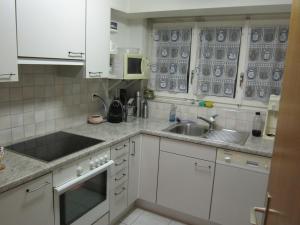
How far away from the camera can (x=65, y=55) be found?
6.18 ft

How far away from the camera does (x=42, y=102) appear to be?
2119 millimetres

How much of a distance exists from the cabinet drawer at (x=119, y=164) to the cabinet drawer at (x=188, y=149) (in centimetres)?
36

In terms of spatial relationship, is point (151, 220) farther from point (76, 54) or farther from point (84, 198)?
point (76, 54)

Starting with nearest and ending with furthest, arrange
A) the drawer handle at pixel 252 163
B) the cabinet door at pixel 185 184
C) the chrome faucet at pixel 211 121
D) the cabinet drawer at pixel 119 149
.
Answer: the drawer handle at pixel 252 163, the cabinet drawer at pixel 119 149, the cabinet door at pixel 185 184, the chrome faucet at pixel 211 121

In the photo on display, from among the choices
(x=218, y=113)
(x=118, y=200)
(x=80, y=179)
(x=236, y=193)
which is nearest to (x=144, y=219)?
(x=118, y=200)

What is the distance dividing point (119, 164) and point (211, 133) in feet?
3.12

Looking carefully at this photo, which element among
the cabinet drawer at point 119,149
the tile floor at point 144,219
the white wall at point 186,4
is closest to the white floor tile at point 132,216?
the tile floor at point 144,219

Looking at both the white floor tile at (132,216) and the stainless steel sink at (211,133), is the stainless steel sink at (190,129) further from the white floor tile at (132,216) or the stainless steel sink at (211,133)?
the white floor tile at (132,216)

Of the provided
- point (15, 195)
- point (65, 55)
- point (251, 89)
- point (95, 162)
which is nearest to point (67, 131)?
point (95, 162)

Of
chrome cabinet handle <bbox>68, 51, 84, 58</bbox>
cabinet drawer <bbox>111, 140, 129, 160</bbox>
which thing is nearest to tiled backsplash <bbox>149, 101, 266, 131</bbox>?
cabinet drawer <bbox>111, 140, 129, 160</bbox>

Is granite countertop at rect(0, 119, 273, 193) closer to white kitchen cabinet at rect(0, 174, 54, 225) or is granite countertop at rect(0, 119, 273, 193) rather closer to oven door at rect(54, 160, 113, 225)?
white kitchen cabinet at rect(0, 174, 54, 225)

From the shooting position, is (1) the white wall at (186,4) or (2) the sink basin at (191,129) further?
(2) the sink basin at (191,129)

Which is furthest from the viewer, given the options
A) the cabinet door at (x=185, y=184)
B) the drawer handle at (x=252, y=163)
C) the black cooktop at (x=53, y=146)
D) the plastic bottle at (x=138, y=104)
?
the plastic bottle at (x=138, y=104)

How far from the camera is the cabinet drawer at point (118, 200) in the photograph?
2193mm
